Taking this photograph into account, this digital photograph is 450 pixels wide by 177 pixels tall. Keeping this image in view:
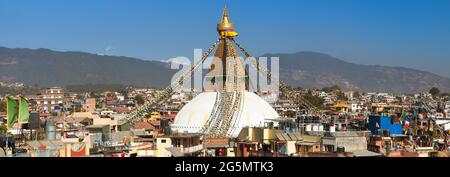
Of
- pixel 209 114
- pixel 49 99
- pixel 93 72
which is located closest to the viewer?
pixel 209 114

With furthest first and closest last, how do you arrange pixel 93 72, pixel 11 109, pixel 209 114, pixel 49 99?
pixel 93 72
pixel 49 99
pixel 209 114
pixel 11 109

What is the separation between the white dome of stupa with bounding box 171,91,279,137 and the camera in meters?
22.5

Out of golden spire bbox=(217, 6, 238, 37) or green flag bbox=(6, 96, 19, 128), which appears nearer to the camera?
green flag bbox=(6, 96, 19, 128)

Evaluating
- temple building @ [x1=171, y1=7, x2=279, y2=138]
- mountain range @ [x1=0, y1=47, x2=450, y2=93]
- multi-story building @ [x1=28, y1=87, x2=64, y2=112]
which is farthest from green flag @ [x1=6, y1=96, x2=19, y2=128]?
mountain range @ [x1=0, y1=47, x2=450, y2=93]

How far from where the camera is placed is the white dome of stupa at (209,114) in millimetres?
22547

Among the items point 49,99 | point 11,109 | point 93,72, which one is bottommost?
point 11,109

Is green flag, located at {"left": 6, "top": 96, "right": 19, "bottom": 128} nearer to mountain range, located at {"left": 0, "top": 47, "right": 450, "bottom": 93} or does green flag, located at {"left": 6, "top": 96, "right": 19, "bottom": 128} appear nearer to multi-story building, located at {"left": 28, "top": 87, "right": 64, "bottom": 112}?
multi-story building, located at {"left": 28, "top": 87, "right": 64, "bottom": 112}

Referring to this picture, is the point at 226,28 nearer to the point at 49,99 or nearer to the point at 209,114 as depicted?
the point at 209,114

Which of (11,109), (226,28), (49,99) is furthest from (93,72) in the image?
(11,109)

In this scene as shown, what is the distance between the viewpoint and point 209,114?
22.8 meters

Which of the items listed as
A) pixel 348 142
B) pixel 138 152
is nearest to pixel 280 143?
pixel 348 142

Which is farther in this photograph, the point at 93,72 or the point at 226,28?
the point at 93,72
